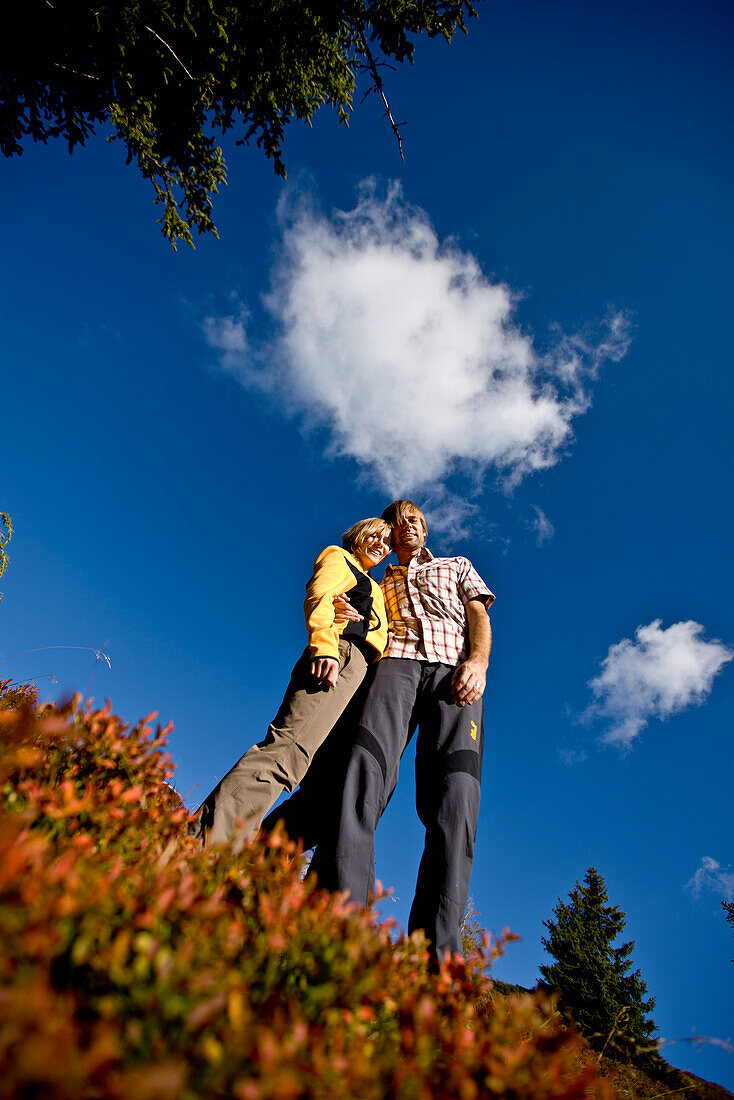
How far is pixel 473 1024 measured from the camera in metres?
1.55

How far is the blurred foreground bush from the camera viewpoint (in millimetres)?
747

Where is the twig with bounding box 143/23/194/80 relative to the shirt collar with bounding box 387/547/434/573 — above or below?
above

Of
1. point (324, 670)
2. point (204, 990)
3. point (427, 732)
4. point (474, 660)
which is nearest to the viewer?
point (204, 990)

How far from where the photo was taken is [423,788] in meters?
3.64

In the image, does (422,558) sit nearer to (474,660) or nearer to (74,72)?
(474,660)

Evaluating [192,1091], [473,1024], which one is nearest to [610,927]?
[473,1024]

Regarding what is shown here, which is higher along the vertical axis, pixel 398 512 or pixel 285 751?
pixel 398 512

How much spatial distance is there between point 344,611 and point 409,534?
1523 mm

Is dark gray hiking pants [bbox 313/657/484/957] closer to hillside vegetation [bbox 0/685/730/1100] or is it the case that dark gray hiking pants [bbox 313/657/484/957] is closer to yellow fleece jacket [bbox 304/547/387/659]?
yellow fleece jacket [bbox 304/547/387/659]

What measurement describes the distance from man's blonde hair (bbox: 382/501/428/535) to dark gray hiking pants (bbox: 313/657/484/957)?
1.61 meters

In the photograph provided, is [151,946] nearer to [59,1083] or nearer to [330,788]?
[59,1083]

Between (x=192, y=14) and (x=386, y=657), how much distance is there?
319 inches

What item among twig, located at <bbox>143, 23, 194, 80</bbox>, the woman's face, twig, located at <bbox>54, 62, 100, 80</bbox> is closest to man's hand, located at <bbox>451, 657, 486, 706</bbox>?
the woman's face

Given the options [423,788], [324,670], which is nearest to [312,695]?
[324,670]
